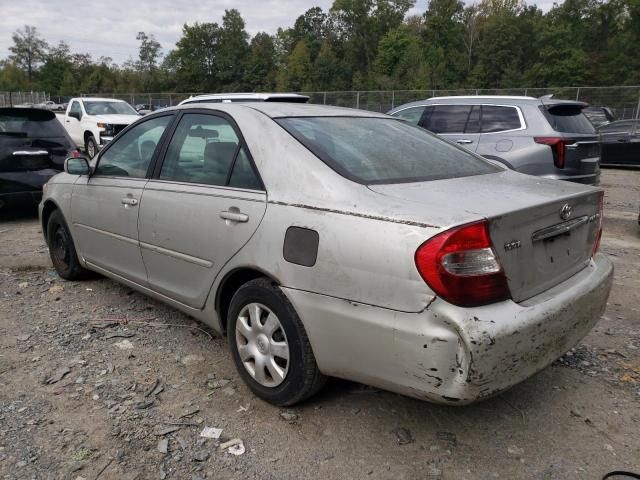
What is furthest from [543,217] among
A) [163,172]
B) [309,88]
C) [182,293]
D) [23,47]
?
[23,47]

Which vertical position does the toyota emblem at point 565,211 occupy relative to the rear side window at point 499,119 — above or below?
below

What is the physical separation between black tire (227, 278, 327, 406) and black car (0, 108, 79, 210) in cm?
540

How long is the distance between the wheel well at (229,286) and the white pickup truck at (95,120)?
39.3ft

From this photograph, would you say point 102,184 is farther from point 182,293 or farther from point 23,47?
point 23,47

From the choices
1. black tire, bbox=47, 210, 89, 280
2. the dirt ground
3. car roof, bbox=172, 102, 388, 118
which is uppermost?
car roof, bbox=172, 102, 388, 118

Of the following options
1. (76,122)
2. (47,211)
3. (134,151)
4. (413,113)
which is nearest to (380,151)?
(134,151)

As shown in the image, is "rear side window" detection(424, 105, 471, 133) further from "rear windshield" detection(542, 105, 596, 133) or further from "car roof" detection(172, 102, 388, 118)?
"car roof" detection(172, 102, 388, 118)

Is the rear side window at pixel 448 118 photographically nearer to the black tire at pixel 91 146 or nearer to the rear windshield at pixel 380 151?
the rear windshield at pixel 380 151

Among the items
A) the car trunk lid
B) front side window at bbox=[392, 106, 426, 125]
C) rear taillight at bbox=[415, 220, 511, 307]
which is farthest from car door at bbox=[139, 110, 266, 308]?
front side window at bbox=[392, 106, 426, 125]

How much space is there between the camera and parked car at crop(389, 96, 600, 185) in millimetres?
6559

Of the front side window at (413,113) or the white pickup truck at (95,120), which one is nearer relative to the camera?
the front side window at (413,113)

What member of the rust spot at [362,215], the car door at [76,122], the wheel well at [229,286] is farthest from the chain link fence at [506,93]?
the rust spot at [362,215]

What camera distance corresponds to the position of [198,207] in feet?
10.1

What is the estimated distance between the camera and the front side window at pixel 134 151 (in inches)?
145
